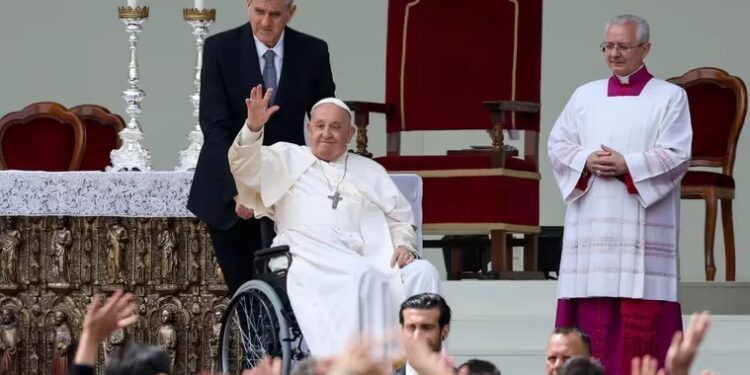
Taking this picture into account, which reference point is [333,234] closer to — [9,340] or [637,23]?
[637,23]

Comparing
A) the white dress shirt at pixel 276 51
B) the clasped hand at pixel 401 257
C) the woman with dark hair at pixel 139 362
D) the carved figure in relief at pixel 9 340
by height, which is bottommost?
the carved figure in relief at pixel 9 340

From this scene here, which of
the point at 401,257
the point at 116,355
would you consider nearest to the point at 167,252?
the point at 401,257

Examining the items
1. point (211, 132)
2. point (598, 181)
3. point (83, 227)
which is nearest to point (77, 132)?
point (83, 227)

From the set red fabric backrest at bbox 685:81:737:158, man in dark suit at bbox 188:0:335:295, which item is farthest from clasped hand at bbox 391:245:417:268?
red fabric backrest at bbox 685:81:737:158

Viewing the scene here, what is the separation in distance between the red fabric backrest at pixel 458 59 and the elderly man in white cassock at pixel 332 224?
2.83 metres

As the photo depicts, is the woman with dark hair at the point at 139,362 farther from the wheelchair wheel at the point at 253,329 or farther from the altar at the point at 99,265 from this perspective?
the altar at the point at 99,265

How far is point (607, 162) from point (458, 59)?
3.01m

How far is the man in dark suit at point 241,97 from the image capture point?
8070 mm

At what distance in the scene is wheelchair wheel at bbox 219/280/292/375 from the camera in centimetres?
748

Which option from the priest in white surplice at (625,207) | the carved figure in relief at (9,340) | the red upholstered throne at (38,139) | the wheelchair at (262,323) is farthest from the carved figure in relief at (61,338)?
the priest in white surplice at (625,207)

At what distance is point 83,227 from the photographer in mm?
8883

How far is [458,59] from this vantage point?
11188 millimetres

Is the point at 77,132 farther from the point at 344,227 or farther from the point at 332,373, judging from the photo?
the point at 332,373

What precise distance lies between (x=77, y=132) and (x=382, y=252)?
116 inches
